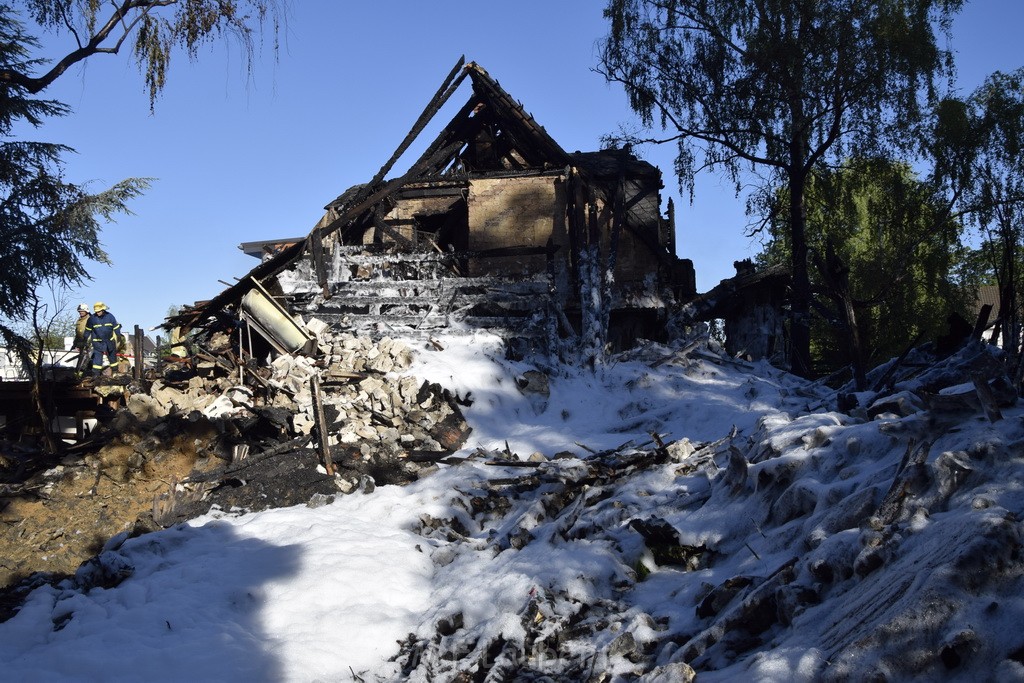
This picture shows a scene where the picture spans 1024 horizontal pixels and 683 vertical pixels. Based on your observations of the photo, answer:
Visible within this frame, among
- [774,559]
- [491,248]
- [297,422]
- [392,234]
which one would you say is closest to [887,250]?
[491,248]

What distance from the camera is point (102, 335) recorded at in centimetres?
1414

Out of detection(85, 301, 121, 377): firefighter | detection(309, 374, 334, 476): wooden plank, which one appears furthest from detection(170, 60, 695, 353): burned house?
detection(309, 374, 334, 476): wooden plank

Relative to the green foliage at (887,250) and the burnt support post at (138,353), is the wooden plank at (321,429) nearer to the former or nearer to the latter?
the burnt support post at (138,353)

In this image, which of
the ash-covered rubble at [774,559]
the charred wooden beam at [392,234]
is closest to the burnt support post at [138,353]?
the charred wooden beam at [392,234]

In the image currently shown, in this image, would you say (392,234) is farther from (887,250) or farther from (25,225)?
(887,250)

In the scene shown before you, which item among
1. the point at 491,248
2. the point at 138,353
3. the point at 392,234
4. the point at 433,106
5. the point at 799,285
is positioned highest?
the point at 433,106

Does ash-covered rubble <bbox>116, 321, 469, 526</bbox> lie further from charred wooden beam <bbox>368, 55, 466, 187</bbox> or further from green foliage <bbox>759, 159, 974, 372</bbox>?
green foliage <bbox>759, 159, 974, 372</bbox>

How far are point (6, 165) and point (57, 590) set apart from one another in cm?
1097

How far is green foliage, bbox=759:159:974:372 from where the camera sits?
20.0 metres

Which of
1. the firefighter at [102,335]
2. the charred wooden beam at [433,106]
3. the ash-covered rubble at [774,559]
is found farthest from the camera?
the charred wooden beam at [433,106]

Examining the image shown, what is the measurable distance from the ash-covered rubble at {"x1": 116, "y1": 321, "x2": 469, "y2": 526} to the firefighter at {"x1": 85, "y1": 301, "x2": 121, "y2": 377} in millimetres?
3102

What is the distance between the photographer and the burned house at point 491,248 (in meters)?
13.2

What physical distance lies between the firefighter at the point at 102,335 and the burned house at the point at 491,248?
135 cm

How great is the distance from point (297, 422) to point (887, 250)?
18.8 metres
